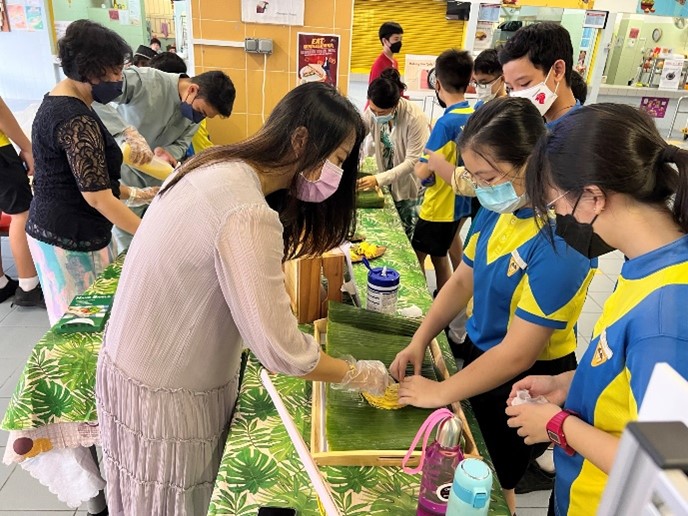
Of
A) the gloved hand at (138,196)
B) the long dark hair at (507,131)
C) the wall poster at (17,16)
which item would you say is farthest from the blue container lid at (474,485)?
the wall poster at (17,16)

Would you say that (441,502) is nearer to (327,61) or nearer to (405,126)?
(405,126)

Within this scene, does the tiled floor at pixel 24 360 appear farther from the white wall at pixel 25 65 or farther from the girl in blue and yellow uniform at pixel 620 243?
the white wall at pixel 25 65

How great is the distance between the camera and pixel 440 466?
0.95 meters

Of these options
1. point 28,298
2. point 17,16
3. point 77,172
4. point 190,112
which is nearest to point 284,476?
point 77,172

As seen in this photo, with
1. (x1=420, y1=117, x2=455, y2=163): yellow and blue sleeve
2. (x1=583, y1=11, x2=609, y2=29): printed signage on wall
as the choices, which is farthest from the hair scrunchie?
(x1=583, y1=11, x2=609, y2=29): printed signage on wall

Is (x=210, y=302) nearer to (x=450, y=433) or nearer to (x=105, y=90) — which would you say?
(x=450, y=433)

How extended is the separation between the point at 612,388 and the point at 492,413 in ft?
2.07

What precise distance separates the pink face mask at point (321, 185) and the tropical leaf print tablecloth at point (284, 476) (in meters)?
0.51

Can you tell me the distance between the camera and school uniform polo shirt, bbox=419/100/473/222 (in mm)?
2660

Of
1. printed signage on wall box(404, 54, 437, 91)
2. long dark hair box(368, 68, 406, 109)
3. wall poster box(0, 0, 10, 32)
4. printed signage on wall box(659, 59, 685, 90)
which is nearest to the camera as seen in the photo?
long dark hair box(368, 68, 406, 109)

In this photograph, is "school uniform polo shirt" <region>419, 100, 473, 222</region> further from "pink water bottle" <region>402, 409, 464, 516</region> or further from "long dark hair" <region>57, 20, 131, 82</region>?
"pink water bottle" <region>402, 409, 464, 516</region>

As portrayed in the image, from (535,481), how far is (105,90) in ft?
7.51

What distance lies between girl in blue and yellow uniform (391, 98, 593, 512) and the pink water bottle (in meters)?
0.24

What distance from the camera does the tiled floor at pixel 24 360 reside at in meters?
1.96
